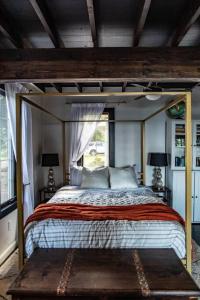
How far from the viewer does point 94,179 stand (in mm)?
4656

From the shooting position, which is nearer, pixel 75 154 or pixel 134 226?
pixel 134 226

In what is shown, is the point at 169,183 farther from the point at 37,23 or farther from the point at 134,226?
the point at 37,23

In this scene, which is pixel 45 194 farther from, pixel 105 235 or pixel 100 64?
pixel 100 64

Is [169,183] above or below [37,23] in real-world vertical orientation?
below

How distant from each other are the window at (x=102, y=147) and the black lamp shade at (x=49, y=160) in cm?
65

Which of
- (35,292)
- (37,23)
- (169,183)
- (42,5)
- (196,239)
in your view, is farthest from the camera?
(169,183)

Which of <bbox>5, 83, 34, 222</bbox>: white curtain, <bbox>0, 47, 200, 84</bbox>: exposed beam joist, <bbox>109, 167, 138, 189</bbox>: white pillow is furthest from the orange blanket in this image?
<bbox>0, 47, 200, 84</bbox>: exposed beam joist

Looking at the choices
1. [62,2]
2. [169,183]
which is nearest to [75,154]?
[169,183]

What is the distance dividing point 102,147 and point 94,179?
3.21 feet

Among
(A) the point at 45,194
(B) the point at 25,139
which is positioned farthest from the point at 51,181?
(B) the point at 25,139

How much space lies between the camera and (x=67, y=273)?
2.21m

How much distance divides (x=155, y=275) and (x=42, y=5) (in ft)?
7.48

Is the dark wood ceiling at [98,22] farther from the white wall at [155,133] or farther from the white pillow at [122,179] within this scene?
the white wall at [155,133]

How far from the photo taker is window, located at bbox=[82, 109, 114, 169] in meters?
5.42
